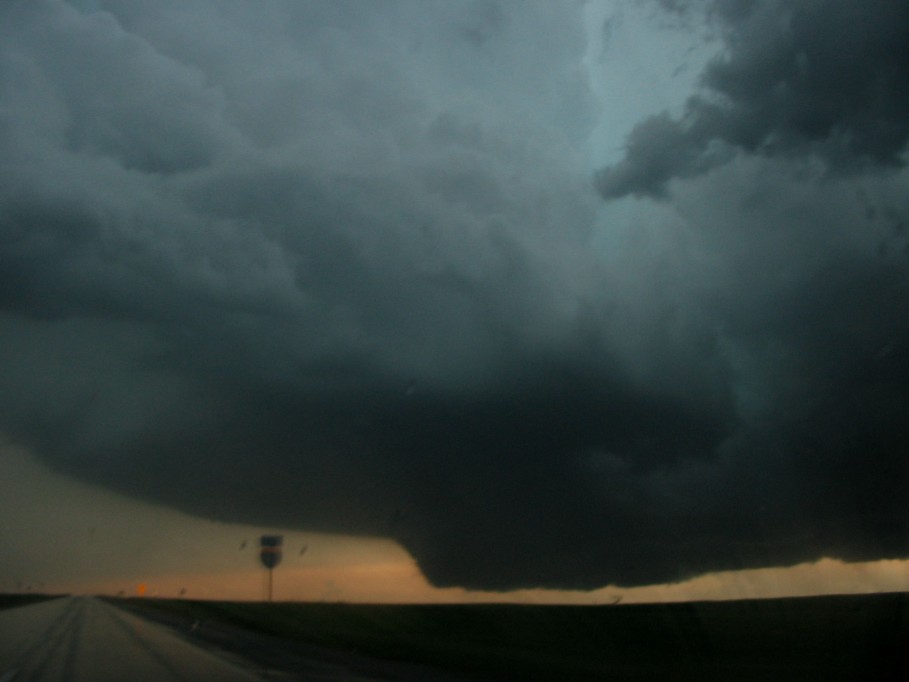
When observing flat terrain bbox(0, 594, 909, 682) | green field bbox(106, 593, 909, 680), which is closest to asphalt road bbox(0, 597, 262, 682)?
flat terrain bbox(0, 594, 909, 682)

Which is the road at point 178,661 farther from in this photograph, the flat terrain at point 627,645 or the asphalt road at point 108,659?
the flat terrain at point 627,645

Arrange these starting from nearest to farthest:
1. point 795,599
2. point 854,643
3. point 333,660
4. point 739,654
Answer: point 854,643
point 739,654
point 795,599
point 333,660

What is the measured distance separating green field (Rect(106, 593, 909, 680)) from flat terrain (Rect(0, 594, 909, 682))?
0.14 feet

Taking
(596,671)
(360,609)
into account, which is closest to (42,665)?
(596,671)

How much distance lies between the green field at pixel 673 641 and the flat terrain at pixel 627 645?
4cm

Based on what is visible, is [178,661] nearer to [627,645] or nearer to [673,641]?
[627,645]

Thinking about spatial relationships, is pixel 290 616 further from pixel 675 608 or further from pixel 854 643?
pixel 854 643

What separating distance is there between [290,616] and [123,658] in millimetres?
30548

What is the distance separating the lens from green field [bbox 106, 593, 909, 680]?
63.0ft

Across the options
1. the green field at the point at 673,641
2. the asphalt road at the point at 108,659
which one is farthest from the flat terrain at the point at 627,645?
Answer: the asphalt road at the point at 108,659

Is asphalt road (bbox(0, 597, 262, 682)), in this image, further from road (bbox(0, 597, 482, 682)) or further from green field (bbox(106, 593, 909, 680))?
green field (bbox(106, 593, 909, 680))

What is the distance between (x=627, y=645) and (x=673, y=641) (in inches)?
66.1

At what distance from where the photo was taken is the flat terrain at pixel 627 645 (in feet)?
63.8

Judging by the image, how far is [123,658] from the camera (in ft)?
80.1
